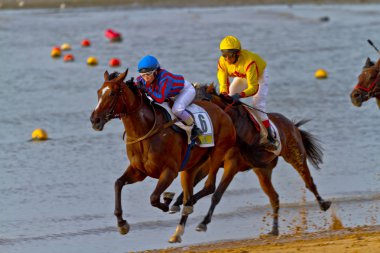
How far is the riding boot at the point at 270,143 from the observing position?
45.9 ft

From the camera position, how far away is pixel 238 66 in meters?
13.8

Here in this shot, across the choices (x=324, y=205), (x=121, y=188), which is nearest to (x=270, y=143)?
(x=324, y=205)

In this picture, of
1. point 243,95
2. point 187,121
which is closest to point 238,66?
point 243,95

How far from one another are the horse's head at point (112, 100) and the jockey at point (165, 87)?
1.09 ft

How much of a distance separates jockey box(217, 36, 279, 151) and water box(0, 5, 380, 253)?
5.85 ft

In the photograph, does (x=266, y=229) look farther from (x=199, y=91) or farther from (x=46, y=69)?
(x=46, y=69)

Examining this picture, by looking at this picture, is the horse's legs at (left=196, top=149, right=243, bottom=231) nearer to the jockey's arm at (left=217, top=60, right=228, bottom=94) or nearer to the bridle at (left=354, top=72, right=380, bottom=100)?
the jockey's arm at (left=217, top=60, right=228, bottom=94)

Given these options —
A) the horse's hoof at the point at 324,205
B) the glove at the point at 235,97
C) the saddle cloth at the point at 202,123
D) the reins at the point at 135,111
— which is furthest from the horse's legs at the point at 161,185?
the horse's hoof at the point at 324,205

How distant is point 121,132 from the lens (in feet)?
73.4

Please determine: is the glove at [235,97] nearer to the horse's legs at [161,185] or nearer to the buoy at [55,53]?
the horse's legs at [161,185]

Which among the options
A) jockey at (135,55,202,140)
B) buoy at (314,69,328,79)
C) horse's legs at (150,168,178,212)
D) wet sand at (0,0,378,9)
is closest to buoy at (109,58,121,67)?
buoy at (314,69,328,79)

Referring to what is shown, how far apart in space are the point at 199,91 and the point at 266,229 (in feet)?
7.60

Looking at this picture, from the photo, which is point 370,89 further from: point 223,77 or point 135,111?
point 135,111

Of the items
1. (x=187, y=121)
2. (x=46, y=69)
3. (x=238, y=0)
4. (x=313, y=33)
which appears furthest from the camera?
(x=238, y=0)
